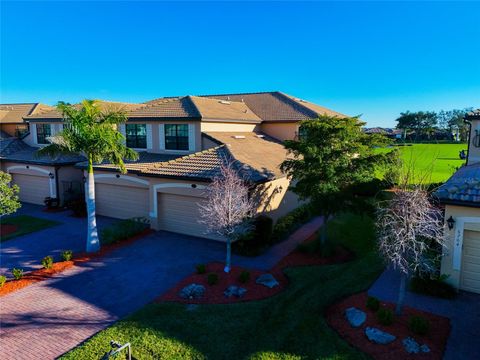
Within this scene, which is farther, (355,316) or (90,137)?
(90,137)

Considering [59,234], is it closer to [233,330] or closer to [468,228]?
[233,330]

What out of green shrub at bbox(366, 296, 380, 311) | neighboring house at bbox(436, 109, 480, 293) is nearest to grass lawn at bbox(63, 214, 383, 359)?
green shrub at bbox(366, 296, 380, 311)

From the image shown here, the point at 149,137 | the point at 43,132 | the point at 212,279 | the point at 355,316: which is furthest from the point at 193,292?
the point at 43,132

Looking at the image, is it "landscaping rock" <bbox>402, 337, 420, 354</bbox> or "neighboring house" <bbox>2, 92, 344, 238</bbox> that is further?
"neighboring house" <bbox>2, 92, 344, 238</bbox>

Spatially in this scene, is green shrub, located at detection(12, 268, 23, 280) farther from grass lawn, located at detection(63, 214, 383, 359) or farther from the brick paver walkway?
grass lawn, located at detection(63, 214, 383, 359)

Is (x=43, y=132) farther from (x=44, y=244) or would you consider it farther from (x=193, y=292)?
(x=193, y=292)

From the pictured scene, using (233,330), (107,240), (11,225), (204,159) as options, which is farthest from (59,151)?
(233,330)

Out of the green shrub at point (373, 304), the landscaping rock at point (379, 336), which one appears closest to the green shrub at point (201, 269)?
the green shrub at point (373, 304)
